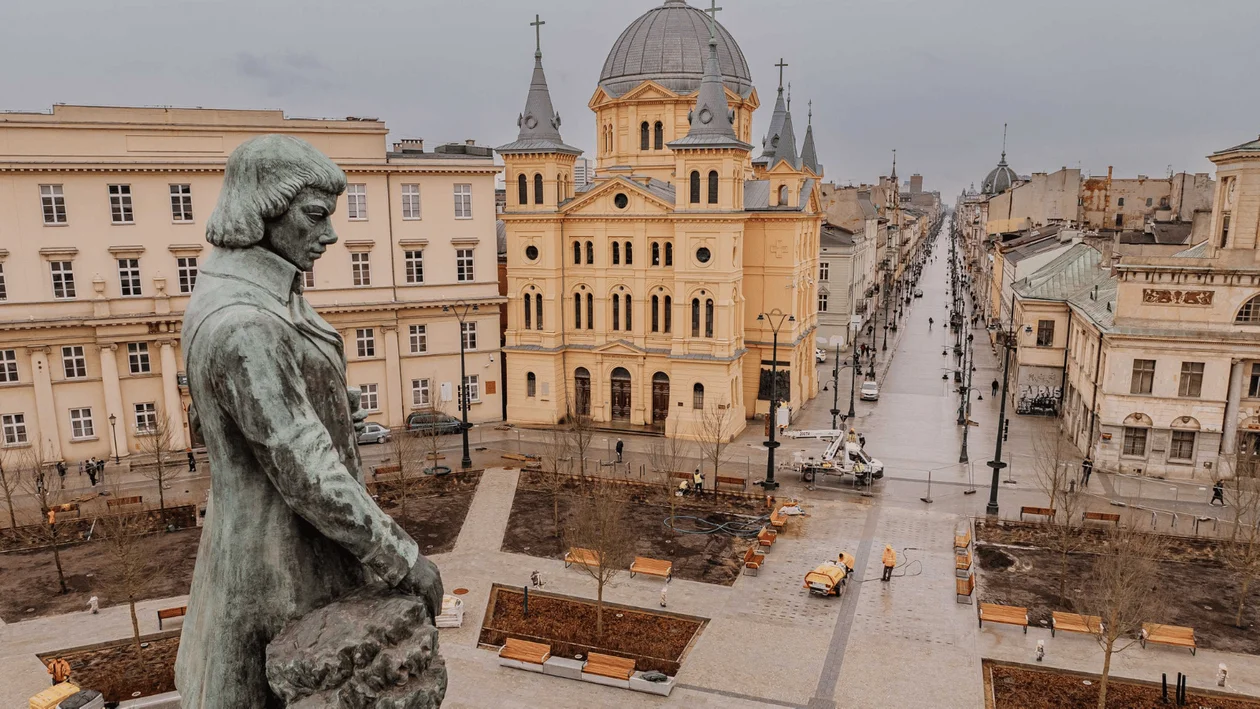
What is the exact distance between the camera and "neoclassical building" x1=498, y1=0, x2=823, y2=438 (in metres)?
45.3

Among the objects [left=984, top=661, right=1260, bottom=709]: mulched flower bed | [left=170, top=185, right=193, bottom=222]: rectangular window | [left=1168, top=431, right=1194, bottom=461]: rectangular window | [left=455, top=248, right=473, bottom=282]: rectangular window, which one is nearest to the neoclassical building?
[left=455, top=248, right=473, bottom=282]: rectangular window

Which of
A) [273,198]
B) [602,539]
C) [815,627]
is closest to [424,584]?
[273,198]

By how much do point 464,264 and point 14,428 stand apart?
74.5 feet

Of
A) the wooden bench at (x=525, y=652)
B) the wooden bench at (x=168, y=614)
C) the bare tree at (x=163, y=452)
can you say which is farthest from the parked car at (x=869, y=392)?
the wooden bench at (x=168, y=614)

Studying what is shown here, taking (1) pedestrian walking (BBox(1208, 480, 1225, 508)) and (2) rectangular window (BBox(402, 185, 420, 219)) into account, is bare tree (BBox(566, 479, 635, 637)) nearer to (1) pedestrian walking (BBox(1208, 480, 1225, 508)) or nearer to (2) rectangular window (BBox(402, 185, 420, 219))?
(2) rectangular window (BBox(402, 185, 420, 219))

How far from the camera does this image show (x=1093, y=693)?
68.6 ft

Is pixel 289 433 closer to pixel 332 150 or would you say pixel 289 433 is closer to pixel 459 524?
pixel 459 524

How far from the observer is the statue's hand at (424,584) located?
5.10 metres

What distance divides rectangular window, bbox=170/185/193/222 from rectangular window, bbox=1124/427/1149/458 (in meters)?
45.7

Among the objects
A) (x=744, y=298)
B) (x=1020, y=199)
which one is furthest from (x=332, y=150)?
(x=1020, y=199)

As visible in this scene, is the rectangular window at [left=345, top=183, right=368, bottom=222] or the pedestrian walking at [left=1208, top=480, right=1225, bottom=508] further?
the rectangular window at [left=345, top=183, right=368, bottom=222]

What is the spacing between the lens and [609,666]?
69.7 feet

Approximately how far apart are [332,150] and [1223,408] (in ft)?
146

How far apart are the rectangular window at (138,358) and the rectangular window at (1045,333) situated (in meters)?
49.6
